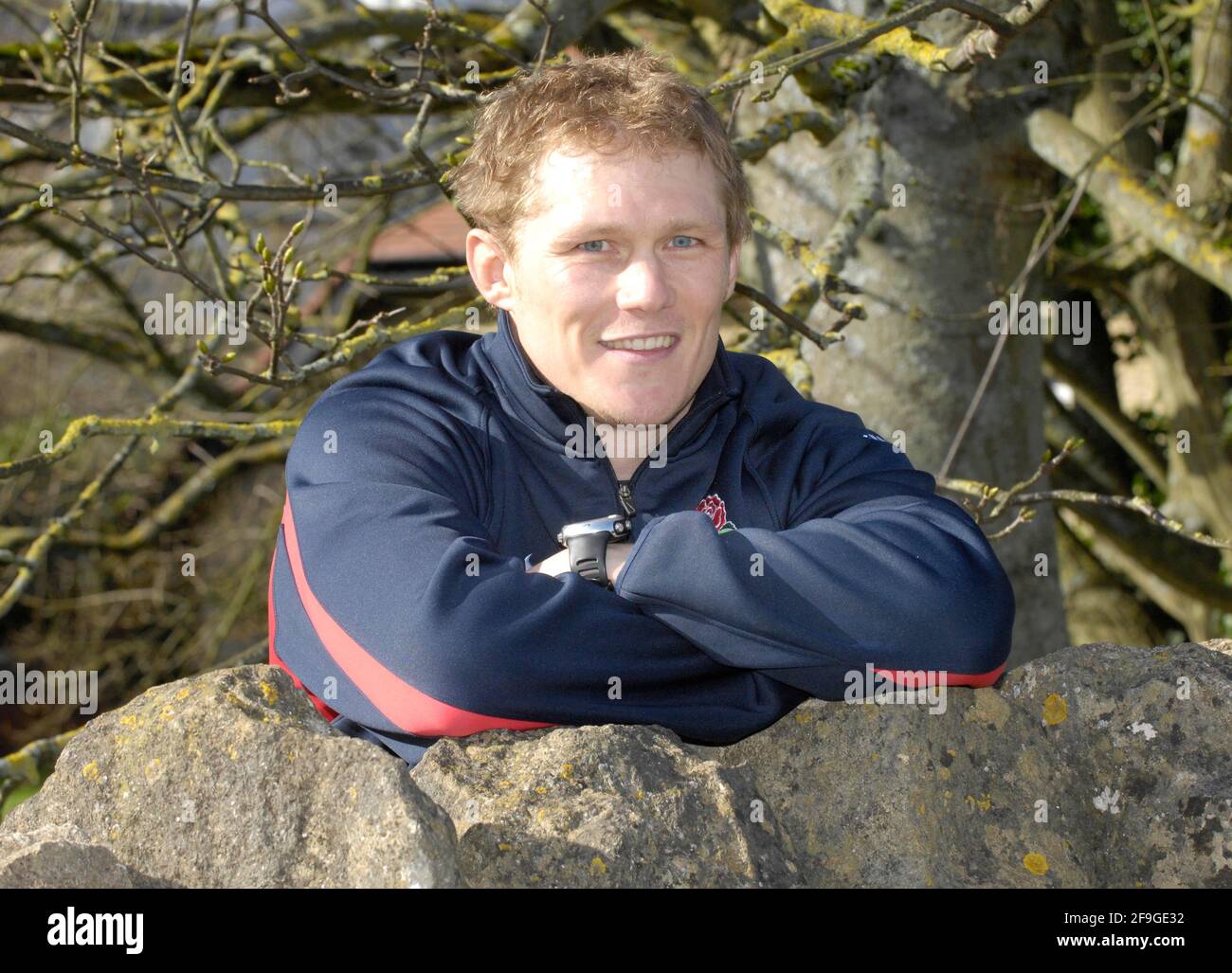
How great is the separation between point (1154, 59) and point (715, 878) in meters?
6.23

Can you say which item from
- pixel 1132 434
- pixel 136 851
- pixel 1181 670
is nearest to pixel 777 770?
pixel 1181 670

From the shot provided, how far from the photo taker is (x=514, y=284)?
101 inches

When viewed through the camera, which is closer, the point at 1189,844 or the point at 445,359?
the point at 1189,844

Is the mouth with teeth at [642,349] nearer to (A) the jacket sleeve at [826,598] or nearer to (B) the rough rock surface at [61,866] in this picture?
(A) the jacket sleeve at [826,598]

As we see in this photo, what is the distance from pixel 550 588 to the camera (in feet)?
7.10

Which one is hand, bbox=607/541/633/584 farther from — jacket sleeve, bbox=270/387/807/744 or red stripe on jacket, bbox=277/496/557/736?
red stripe on jacket, bbox=277/496/557/736

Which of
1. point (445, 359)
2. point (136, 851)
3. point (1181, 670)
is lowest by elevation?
point (136, 851)

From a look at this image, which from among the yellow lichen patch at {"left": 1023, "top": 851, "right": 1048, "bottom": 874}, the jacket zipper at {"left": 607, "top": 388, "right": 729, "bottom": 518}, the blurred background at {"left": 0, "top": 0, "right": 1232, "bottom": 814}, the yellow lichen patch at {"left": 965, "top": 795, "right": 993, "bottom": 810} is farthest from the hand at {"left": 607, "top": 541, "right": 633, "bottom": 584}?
the blurred background at {"left": 0, "top": 0, "right": 1232, "bottom": 814}

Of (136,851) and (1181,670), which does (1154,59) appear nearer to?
(1181,670)

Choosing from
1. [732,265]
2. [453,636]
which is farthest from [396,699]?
[732,265]

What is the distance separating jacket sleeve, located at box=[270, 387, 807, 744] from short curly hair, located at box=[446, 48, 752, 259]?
0.52m

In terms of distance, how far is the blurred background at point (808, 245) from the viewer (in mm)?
3666

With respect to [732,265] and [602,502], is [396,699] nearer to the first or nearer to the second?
[602,502]
